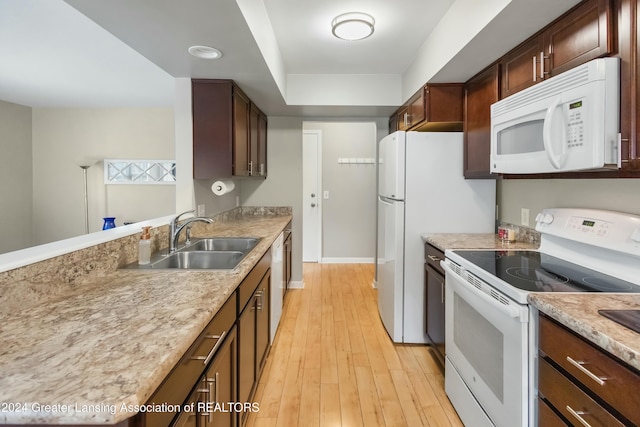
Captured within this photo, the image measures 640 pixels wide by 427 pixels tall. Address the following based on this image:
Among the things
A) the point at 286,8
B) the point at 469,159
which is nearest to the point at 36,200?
the point at 286,8

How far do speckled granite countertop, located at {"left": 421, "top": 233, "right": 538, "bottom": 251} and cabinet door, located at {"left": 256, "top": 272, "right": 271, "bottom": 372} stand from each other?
116 cm

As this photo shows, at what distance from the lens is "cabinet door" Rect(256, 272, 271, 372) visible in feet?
6.25

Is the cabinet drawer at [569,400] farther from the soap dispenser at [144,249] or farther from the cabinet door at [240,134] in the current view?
the cabinet door at [240,134]

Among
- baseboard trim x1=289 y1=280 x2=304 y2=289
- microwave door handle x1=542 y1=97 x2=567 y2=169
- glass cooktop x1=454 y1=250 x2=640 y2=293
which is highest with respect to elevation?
microwave door handle x1=542 y1=97 x2=567 y2=169

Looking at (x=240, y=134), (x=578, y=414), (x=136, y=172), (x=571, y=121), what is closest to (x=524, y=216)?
(x=571, y=121)

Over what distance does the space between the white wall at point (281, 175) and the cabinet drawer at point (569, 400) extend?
3.00 meters

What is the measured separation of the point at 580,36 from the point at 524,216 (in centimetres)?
118

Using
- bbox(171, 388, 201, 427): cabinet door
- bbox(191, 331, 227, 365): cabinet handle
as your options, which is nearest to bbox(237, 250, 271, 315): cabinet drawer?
bbox(191, 331, 227, 365): cabinet handle

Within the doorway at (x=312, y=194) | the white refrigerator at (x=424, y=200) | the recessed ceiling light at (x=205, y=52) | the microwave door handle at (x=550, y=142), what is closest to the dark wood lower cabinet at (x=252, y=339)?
the white refrigerator at (x=424, y=200)

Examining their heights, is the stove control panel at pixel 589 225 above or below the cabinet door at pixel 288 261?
above

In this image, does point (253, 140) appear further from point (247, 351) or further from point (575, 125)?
point (575, 125)

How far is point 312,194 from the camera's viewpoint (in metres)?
5.33

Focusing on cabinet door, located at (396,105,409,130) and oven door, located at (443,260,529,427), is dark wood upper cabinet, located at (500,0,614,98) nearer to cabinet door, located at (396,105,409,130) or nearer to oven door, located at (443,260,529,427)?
oven door, located at (443,260,529,427)

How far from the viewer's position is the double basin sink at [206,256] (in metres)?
1.83
